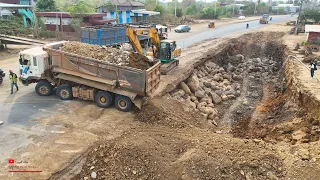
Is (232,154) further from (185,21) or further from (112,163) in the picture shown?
(185,21)

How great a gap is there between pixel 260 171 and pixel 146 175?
147 inches

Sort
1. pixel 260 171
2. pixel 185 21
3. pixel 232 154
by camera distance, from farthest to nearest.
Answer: pixel 185 21 → pixel 232 154 → pixel 260 171

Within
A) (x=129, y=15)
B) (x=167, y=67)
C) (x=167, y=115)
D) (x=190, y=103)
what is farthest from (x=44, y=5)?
(x=167, y=115)

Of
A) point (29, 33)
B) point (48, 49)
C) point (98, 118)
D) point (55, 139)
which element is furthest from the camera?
point (29, 33)

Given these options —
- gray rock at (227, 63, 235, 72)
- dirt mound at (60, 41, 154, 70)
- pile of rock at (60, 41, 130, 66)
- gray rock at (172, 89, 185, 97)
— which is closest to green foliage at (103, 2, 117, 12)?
gray rock at (227, 63, 235, 72)

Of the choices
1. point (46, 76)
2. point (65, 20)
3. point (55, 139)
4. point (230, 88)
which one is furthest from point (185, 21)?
point (55, 139)

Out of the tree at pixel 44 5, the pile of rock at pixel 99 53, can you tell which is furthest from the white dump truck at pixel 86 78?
the tree at pixel 44 5

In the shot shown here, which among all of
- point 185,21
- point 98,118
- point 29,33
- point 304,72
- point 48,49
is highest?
point 185,21

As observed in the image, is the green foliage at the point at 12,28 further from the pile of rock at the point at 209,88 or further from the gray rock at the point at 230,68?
the gray rock at the point at 230,68

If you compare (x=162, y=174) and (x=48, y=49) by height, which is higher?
(x=48, y=49)

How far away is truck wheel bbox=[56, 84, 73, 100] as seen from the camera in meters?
15.3

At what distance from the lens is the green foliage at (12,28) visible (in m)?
33.9

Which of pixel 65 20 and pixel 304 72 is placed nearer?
pixel 304 72

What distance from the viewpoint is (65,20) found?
37938mm
